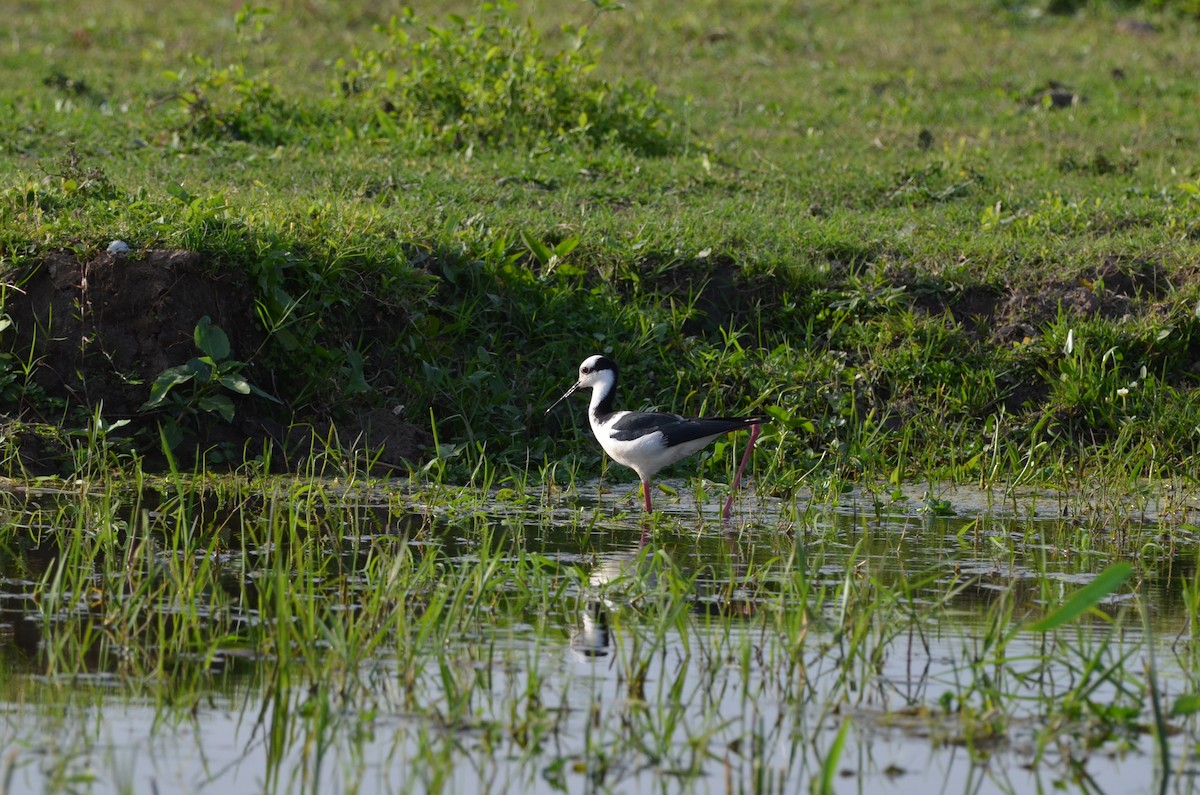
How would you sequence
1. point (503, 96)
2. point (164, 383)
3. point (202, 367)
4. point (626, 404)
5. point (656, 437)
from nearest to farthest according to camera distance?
1. point (656, 437)
2. point (164, 383)
3. point (202, 367)
4. point (626, 404)
5. point (503, 96)

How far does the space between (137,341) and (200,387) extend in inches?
17.0

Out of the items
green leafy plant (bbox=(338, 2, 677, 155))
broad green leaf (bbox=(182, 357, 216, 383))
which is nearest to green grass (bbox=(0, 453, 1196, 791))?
broad green leaf (bbox=(182, 357, 216, 383))

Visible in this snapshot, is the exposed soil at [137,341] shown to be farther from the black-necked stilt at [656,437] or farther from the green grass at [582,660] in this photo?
the green grass at [582,660]

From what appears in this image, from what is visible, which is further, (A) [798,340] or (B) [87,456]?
(A) [798,340]

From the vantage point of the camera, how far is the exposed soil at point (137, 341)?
8195mm

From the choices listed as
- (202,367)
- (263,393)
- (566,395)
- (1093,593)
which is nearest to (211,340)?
(202,367)

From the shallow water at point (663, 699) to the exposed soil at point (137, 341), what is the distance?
1.85m

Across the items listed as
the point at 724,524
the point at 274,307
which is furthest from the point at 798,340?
the point at 274,307

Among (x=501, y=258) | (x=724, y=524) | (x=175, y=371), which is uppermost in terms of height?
(x=501, y=258)

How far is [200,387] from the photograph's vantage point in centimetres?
816

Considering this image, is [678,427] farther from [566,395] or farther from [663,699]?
[663,699]

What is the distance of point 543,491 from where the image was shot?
310 inches

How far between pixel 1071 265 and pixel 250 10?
20.4 ft

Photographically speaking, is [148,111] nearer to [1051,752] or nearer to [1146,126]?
[1146,126]
